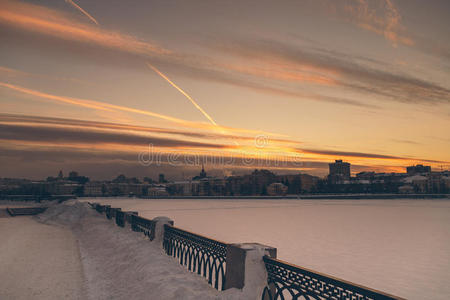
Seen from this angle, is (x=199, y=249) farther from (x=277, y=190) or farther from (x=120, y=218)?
(x=277, y=190)

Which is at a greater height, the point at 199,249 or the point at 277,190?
the point at 199,249

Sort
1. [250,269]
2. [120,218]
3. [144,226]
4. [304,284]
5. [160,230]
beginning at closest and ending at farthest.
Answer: [304,284] → [250,269] → [160,230] → [144,226] → [120,218]

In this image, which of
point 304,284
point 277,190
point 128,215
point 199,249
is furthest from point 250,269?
point 277,190

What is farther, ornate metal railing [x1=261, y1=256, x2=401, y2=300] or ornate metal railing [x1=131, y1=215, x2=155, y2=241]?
ornate metal railing [x1=131, y1=215, x2=155, y2=241]

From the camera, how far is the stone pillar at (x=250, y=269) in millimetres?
5609

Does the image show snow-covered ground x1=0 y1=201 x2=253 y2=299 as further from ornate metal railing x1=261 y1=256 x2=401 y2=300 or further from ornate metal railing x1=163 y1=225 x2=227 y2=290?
ornate metal railing x1=261 y1=256 x2=401 y2=300

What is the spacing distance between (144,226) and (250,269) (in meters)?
8.79

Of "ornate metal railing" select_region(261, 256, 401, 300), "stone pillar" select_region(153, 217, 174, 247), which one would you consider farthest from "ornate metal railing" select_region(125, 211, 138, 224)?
"ornate metal railing" select_region(261, 256, 401, 300)

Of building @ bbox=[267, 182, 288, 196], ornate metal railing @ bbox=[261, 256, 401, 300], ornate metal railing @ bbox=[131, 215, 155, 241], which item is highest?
ornate metal railing @ bbox=[261, 256, 401, 300]

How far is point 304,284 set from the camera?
4.66 meters

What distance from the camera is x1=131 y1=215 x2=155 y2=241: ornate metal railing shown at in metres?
11.8

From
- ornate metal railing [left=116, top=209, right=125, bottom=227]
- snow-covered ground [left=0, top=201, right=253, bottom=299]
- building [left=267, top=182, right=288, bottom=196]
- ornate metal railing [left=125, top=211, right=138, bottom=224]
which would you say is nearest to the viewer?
snow-covered ground [left=0, top=201, right=253, bottom=299]

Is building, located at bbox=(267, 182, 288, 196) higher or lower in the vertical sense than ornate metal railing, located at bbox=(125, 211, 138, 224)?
lower

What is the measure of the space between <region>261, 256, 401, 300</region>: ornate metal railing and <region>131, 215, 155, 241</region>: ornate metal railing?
6.88 m
